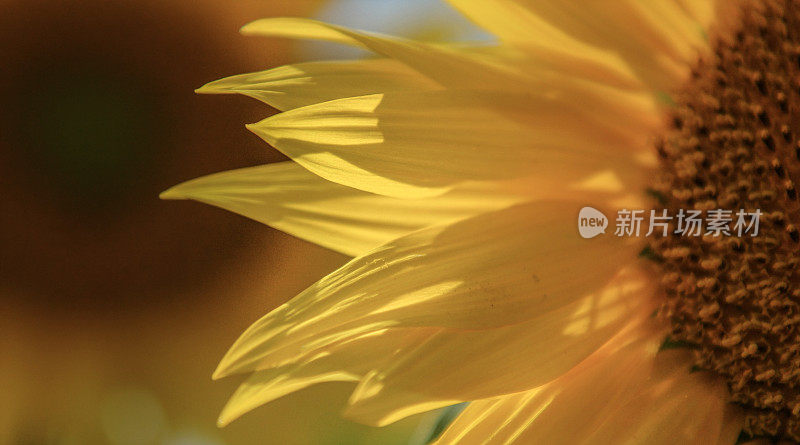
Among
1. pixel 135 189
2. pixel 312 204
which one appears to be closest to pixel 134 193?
pixel 135 189

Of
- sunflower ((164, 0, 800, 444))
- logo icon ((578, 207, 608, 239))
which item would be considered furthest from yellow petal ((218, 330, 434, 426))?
logo icon ((578, 207, 608, 239))

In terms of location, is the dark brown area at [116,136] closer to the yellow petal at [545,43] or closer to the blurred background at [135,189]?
the blurred background at [135,189]

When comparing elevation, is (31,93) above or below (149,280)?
above

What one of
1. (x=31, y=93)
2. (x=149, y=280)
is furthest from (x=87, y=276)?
(x=31, y=93)

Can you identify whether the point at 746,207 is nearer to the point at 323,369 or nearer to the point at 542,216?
the point at 542,216

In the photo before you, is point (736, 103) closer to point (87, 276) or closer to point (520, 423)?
point (520, 423)

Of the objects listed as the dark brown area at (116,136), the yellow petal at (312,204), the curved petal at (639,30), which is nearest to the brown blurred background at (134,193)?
the dark brown area at (116,136)
